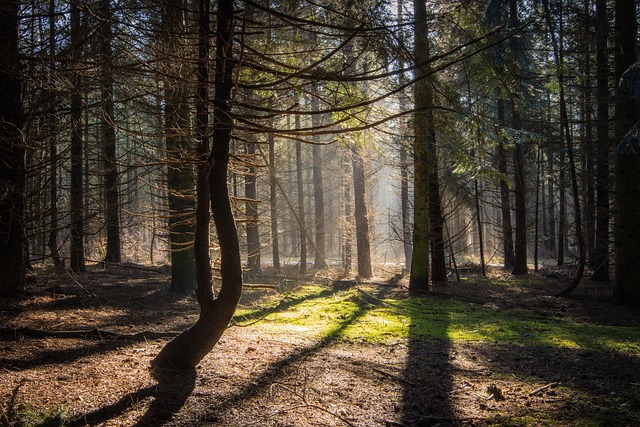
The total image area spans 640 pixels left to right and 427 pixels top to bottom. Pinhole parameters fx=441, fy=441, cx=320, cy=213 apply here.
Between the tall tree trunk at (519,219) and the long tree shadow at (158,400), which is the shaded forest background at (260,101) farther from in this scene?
the long tree shadow at (158,400)

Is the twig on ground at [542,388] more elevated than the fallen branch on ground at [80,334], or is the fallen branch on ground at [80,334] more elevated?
the fallen branch on ground at [80,334]

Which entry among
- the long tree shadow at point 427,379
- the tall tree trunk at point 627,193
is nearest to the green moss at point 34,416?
the long tree shadow at point 427,379

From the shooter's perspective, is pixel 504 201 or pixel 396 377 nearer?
pixel 396 377

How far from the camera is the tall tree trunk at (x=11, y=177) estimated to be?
5449mm

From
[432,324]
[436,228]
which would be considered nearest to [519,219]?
[436,228]

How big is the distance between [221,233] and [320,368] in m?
1.93

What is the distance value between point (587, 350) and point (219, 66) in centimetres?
560

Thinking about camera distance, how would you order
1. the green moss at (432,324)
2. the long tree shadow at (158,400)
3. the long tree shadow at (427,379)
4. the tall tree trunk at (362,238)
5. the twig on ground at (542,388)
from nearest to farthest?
the long tree shadow at (158,400)
the long tree shadow at (427,379)
the twig on ground at (542,388)
the green moss at (432,324)
the tall tree trunk at (362,238)

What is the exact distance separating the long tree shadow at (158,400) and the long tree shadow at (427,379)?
193 cm

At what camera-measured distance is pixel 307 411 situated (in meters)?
3.77

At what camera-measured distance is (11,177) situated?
6.58 m

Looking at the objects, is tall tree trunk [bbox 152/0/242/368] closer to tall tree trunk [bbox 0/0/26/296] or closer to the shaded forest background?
the shaded forest background

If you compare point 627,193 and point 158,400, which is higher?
point 627,193

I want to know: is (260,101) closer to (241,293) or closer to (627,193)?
(241,293)
